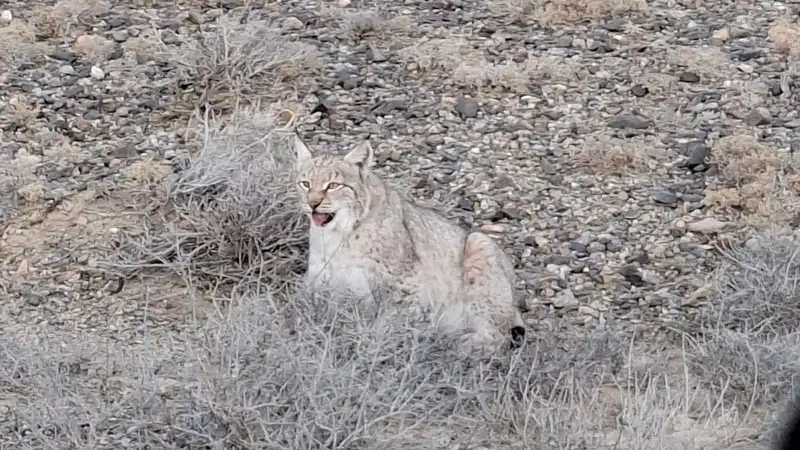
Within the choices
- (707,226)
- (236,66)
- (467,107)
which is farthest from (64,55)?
(707,226)

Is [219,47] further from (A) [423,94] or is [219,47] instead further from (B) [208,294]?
(B) [208,294]

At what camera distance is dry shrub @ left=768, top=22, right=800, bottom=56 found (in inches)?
378

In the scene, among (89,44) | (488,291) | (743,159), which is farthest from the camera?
(89,44)

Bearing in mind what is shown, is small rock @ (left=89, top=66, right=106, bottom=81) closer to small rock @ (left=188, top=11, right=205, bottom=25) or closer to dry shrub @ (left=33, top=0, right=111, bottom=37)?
dry shrub @ (left=33, top=0, right=111, bottom=37)

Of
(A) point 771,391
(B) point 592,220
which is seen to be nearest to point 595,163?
(B) point 592,220

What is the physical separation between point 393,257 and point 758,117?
320cm

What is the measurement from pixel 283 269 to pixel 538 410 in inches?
76.2

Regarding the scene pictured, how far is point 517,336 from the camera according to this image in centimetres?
654

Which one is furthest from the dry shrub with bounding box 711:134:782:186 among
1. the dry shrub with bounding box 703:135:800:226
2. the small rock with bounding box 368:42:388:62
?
the small rock with bounding box 368:42:388:62

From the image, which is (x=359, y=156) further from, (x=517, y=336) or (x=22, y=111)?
(x=22, y=111)

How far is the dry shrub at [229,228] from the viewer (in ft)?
23.5

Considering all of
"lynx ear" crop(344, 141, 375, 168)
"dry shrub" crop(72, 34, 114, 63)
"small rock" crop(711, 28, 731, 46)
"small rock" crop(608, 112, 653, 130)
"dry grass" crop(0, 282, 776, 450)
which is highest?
"lynx ear" crop(344, 141, 375, 168)

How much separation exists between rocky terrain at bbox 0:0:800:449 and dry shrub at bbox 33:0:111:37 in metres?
0.02

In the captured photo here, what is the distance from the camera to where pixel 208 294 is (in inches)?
278
